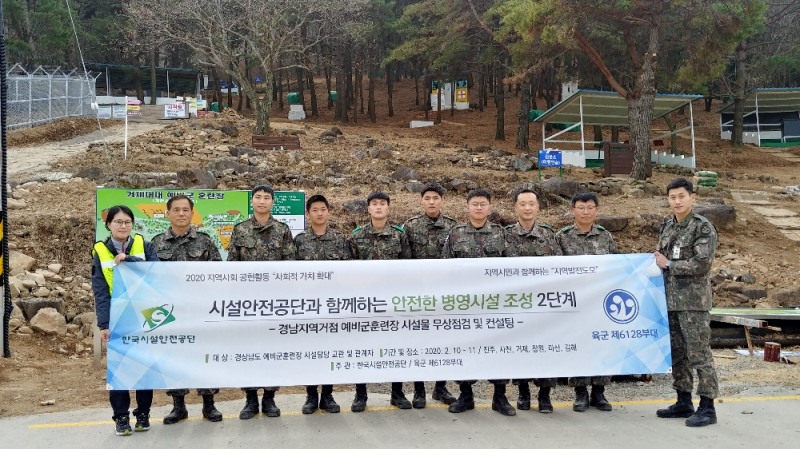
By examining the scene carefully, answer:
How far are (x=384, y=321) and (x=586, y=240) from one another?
73.4 inches

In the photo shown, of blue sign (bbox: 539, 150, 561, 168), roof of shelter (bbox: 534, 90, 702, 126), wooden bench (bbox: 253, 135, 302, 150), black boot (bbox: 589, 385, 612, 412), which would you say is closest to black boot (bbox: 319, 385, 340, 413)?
black boot (bbox: 589, 385, 612, 412)

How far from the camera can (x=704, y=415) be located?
19.3 ft

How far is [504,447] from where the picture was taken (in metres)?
5.41

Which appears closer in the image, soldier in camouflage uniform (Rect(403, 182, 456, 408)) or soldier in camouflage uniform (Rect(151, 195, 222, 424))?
soldier in camouflage uniform (Rect(151, 195, 222, 424))

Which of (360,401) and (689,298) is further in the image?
(360,401)

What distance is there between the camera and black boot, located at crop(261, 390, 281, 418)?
615cm

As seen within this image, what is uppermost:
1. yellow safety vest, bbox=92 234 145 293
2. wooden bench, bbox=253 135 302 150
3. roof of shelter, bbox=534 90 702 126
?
roof of shelter, bbox=534 90 702 126

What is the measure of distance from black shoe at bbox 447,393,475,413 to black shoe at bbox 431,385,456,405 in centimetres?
17

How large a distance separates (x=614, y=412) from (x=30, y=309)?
7524 millimetres

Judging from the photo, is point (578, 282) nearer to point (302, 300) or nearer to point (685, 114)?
point (302, 300)

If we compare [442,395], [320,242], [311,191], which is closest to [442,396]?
[442,395]

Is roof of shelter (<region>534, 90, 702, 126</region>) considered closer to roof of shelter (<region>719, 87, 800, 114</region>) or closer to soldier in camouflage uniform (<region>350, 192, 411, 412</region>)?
roof of shelter (<region>719, 87, 800, 114</region>)

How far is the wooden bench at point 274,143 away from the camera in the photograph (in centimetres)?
2450

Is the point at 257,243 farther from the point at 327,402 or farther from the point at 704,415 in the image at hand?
the point at 704,415
